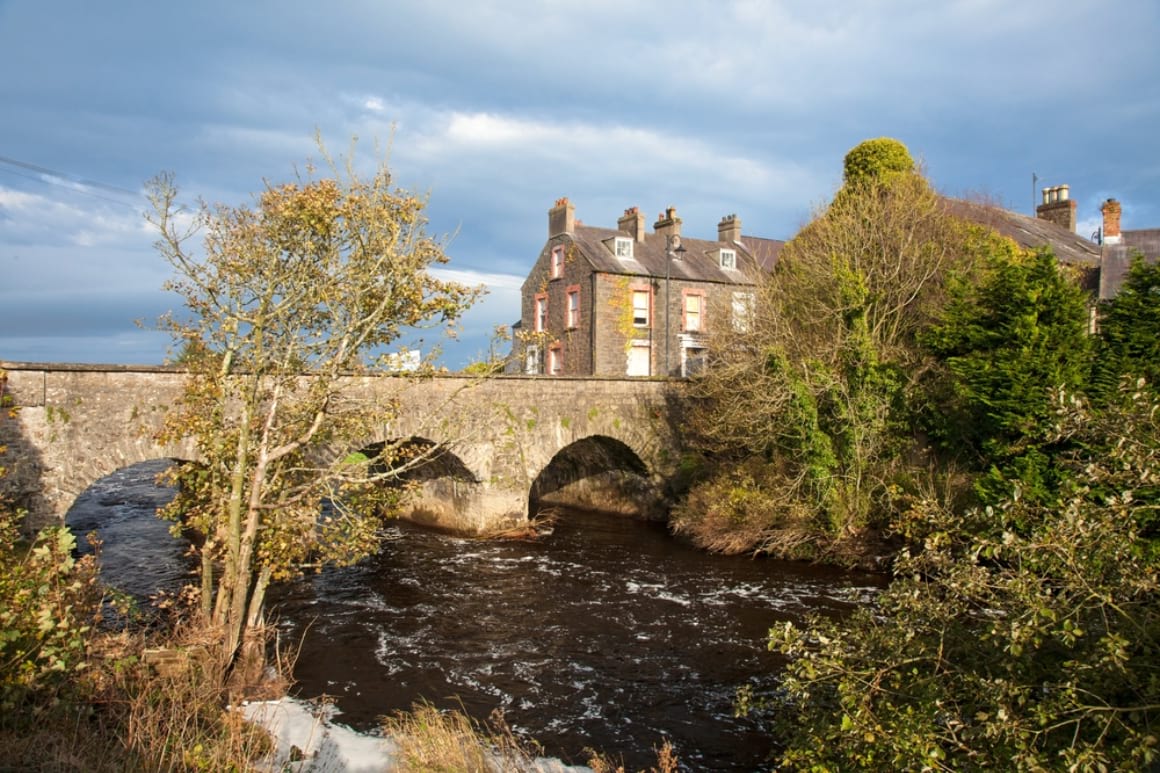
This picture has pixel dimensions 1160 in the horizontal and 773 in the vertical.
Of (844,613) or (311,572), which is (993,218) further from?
(311,572)

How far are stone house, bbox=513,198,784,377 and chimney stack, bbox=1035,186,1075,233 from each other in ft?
43.3

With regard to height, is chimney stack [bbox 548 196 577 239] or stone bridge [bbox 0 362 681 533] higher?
chimney stack [bbox 548 196 577 239]

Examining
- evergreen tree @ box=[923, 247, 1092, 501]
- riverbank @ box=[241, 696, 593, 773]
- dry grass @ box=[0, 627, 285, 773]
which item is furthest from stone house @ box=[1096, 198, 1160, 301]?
dry grass @ box=[0, 627, 285, 773]

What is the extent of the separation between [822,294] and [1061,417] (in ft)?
56.7

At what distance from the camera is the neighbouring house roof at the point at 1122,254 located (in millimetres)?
26019

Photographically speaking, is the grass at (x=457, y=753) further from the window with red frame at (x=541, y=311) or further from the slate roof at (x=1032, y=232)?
the window with red frame at (x=541, y=311)

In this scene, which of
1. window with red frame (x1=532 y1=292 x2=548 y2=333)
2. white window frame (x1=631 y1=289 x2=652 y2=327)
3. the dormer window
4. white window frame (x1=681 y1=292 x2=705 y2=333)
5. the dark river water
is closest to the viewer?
the dark river water

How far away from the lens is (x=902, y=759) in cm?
661

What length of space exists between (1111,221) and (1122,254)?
5.38 feet

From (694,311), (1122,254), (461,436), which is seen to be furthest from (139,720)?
(694,311)

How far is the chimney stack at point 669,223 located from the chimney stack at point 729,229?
177 inches

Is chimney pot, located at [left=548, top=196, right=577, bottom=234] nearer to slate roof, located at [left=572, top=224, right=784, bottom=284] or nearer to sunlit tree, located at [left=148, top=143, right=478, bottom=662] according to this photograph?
slate roof, located at [left=572, top=224, right=784, bottom=284]

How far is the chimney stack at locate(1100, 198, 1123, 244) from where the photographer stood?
1094 inches

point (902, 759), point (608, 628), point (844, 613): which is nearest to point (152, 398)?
point (608, 628)
